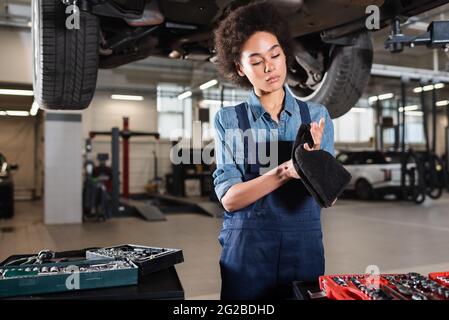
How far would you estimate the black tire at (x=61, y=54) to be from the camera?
184 cm

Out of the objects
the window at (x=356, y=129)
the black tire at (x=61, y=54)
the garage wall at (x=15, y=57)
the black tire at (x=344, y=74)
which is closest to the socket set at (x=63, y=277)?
the black tire at (x=61, y=54)

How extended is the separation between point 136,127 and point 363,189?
6633mm

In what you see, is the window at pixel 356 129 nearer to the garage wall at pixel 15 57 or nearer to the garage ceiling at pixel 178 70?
the garage ceiling at pixel 178 70

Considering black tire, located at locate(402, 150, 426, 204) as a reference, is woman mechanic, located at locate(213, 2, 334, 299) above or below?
above

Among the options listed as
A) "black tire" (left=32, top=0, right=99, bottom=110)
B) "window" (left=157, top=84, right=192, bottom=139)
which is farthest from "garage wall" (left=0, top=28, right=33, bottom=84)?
"window" (left=157, top=84, right=192, bottom=139)

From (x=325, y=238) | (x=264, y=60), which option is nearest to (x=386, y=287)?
(x=264, y=60)

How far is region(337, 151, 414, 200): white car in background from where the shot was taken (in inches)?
343

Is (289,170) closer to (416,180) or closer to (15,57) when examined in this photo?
(15,57)

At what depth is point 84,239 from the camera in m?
4.88

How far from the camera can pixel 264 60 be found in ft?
3.45

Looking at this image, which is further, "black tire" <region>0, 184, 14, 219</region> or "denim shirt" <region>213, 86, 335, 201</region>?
"black tire" <region>0, 184, 14, 219</region>

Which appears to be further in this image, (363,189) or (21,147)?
(21,147)

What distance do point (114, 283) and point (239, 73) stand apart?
63cm

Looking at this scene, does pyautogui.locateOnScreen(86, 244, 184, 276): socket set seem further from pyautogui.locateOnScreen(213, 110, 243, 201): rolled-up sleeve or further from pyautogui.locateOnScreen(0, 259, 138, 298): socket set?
pyautogui.locateOnScreen(213, 110, 243, 201): rolled-up sleeve
